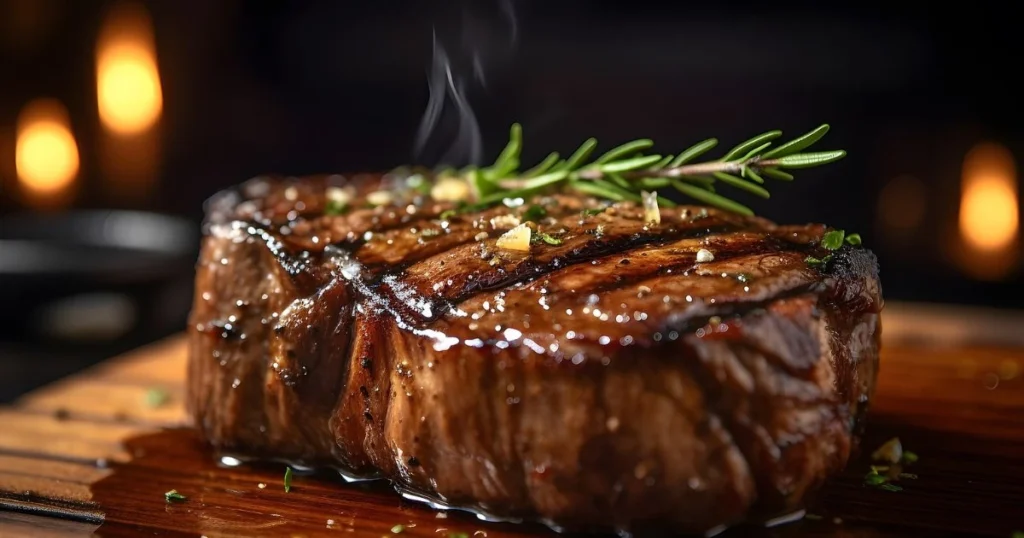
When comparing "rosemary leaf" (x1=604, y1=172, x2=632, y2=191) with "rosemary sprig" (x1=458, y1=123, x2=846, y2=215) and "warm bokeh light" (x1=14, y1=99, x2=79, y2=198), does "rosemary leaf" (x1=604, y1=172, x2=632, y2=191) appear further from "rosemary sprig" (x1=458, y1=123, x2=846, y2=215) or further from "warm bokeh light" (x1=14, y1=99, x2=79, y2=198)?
"warm bokeh light" (x1=14, y1=99, x2=79, y2=198)

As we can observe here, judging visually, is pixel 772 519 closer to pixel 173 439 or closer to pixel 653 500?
pixel 653 500

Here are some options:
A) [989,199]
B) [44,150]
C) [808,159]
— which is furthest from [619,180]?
[44,150]

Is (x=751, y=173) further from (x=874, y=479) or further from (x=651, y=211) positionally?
(x=874, y=479)

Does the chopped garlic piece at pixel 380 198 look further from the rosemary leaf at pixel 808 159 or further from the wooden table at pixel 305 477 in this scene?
the rosemary leaf at pixel 808 159

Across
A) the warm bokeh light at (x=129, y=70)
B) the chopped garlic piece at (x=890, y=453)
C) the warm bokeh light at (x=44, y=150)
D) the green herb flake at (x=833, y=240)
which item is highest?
the warm bokeh light at (x=129, y=70)

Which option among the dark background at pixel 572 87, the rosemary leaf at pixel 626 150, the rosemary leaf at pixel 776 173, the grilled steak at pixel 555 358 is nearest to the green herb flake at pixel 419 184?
the grilled steak at pixel 555 358

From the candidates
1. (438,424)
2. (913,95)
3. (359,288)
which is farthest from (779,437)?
(913,95)

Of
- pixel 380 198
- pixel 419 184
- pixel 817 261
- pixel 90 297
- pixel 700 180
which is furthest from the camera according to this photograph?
pixel 90 297
